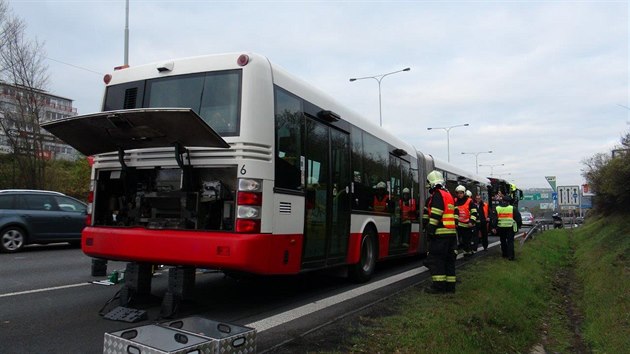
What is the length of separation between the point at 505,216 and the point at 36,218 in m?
12.1

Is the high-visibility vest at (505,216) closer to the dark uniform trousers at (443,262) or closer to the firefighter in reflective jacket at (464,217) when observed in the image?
the firefighter in reflective jacket at (464,217)

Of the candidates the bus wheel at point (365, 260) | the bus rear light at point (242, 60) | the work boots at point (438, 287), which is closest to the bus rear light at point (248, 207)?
the bus rear light at point (242, 60)

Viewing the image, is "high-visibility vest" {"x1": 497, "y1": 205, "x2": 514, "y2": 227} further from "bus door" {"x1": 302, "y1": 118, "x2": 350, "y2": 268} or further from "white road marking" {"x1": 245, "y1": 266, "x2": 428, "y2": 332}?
"bus door" {"x1": 302, "y1": 118, "x2": 350, "y2": 268}

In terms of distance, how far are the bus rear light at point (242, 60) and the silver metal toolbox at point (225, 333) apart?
9.92 ft

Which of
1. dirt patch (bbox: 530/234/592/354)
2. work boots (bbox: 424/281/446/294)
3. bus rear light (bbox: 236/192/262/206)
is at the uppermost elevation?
bus rear light (bbox: 236/192/262/206)

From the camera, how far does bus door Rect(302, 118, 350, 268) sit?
6832 millimetres

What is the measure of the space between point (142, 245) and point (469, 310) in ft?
13.4

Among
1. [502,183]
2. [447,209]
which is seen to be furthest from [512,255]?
[502,183]

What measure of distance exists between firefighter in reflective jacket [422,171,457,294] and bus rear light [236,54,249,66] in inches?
153

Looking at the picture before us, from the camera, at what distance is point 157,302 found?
21.6 ft

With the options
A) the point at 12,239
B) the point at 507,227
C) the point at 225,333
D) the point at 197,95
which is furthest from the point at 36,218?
the point at 507,227

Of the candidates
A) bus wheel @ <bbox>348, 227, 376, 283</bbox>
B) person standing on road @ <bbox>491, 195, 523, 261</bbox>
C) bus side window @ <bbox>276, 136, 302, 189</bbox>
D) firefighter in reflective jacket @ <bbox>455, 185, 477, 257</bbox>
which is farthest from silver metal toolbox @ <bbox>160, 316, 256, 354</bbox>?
person standing on road @ <bbox>491, 195, 523, 261</bbox>

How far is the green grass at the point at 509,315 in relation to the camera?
506cm

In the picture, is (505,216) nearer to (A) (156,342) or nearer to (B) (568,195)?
(A) (156,342)
